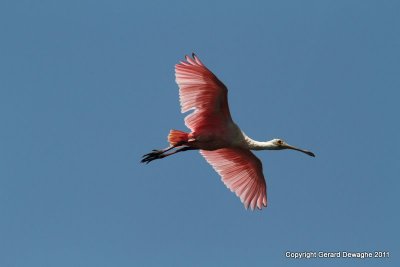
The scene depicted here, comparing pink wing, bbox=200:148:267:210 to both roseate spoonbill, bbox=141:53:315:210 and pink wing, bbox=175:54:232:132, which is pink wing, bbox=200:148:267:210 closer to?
roseate spoonbill, bbox=141:53:315:210

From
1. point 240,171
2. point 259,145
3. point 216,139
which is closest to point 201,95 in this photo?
point 216,139

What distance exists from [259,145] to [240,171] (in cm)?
125

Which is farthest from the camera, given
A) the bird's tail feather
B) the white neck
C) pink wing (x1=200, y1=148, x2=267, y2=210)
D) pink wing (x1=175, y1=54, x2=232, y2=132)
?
pink wing (x1=200, y1=148, x2=267, y2=210)

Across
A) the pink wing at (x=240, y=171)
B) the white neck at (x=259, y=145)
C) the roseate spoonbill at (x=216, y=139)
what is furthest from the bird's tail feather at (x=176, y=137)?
the pink wing at (x=240, y=171)

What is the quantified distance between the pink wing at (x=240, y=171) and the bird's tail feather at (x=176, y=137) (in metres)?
2.03

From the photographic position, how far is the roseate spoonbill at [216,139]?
16.1 m

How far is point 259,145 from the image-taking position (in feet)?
57.8

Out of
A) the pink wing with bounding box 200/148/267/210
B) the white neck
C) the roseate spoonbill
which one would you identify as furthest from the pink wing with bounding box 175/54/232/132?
the pink wing with bounding box 200/148/267/210

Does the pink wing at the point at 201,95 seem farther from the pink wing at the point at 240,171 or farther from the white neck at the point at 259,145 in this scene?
the pink wing at the point at 240,171

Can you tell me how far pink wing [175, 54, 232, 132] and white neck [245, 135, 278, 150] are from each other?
32.9 inches

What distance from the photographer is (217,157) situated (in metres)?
18.6

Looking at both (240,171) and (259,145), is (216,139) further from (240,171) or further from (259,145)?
(240,171)

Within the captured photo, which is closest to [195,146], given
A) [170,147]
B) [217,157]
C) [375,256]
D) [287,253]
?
[170,147]

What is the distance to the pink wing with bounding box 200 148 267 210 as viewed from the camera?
18.5 meters
